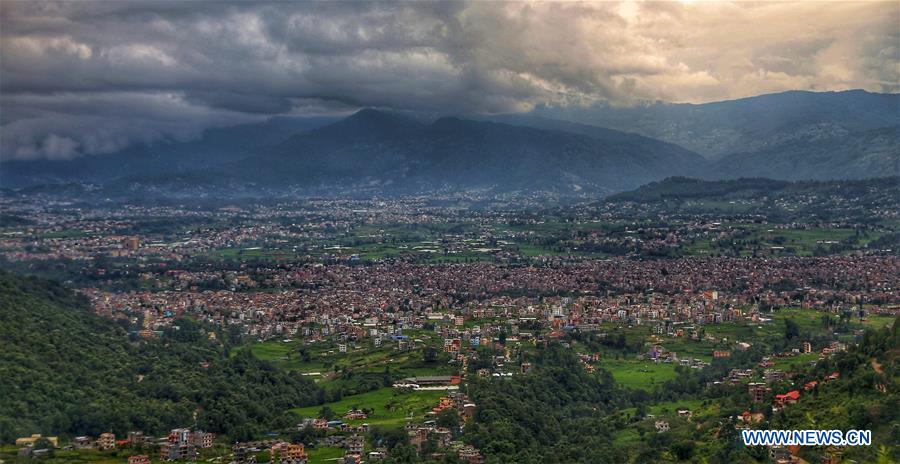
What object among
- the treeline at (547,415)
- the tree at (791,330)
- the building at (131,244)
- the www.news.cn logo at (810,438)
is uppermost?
the www.news.cn logo at (810,438)

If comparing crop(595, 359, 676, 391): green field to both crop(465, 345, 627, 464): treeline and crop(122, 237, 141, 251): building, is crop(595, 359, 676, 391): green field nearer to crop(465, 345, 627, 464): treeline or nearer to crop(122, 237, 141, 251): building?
crop(465, 345, 627, 464): treeline

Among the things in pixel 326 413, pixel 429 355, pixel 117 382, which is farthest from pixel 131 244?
pixel 326 413

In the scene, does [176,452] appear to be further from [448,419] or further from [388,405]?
[388,405]

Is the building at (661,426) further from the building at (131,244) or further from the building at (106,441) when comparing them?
the building at (131,244)

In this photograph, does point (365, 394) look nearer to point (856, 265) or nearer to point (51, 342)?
point (51, 342)

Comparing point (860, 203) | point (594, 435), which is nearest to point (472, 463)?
point (594, 435)

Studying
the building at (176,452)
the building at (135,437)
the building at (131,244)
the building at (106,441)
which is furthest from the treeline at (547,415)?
the building at (131,244)

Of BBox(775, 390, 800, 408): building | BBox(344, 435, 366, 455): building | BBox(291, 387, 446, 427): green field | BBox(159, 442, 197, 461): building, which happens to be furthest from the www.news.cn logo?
BBox(159, 442, 197, 461): building
